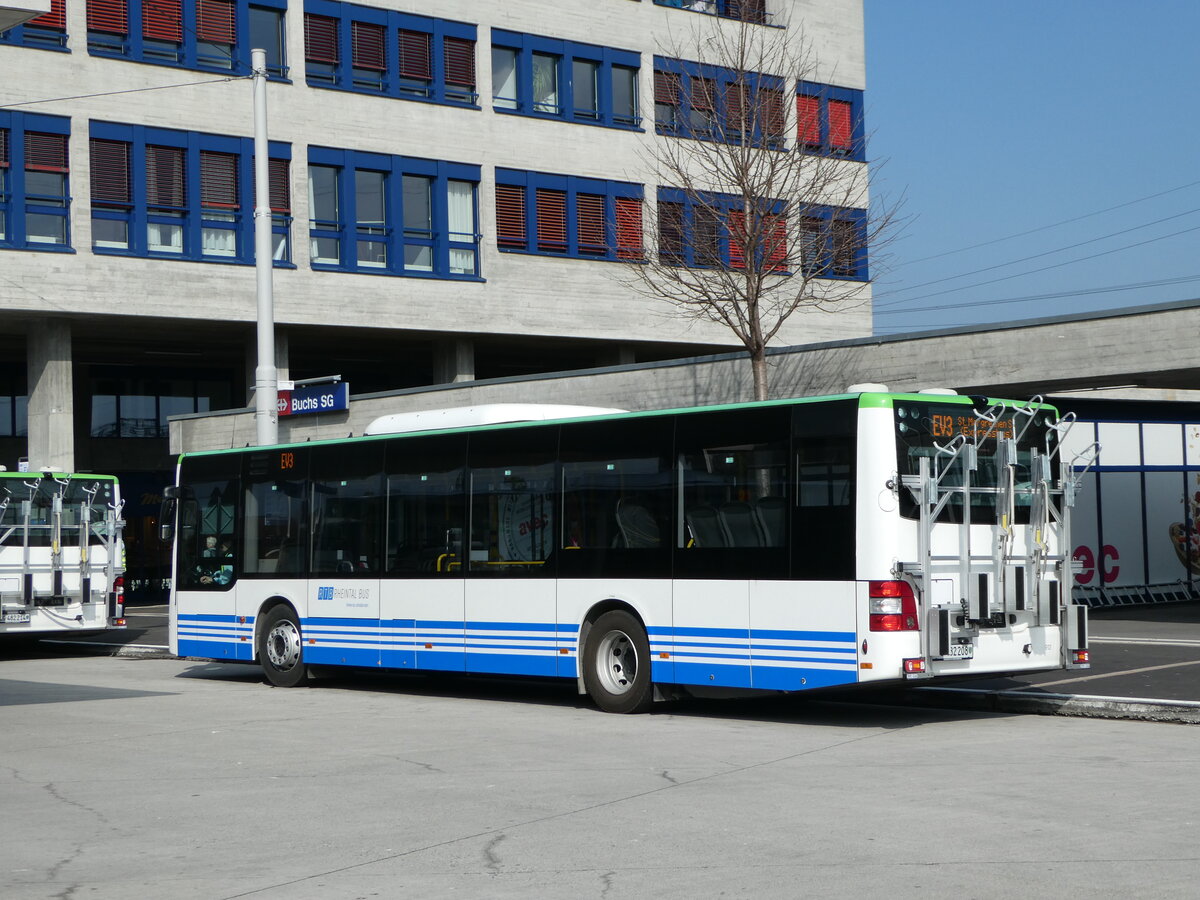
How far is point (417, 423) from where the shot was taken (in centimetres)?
1747

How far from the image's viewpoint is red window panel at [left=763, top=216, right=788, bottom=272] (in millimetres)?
27000

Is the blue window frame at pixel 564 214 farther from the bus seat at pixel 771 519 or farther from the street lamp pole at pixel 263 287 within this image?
Result: the bus seat at pixel 771 519

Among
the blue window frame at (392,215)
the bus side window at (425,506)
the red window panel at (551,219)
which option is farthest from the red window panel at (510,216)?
the bus side window at (425,506)

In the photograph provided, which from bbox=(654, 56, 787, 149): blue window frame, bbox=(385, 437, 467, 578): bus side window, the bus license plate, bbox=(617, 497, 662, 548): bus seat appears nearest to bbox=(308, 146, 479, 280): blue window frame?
bbox=(654, 56, 787, 149): blue window frame

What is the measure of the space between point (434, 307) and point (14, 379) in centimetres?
1483

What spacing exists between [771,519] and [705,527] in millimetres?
801

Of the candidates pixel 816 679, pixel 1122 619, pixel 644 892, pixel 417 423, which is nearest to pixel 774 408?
pixel 816 679

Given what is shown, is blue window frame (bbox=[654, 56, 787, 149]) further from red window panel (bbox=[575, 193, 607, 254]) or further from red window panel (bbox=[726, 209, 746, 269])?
red window panel (bbox=[575, 193, 607, 254])

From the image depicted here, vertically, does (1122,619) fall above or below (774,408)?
below

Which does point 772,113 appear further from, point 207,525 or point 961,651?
point 961,651

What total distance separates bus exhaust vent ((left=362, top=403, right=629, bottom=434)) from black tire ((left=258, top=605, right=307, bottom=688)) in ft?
8.17

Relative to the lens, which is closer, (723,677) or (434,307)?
(723,677)

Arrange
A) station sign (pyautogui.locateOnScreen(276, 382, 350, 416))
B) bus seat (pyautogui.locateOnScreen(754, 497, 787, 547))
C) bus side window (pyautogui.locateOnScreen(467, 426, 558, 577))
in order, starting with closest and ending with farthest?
bus seat (pyautogui.locateOnScreen(754, 497, 787, 547)) < bus side window (pyautogui.locateOnScreen(467, 426, 558, 577)) < station sign (pyautogui.locateOnScreen(276, 382, 350, 416))

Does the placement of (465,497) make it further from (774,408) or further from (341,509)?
(774,408)
